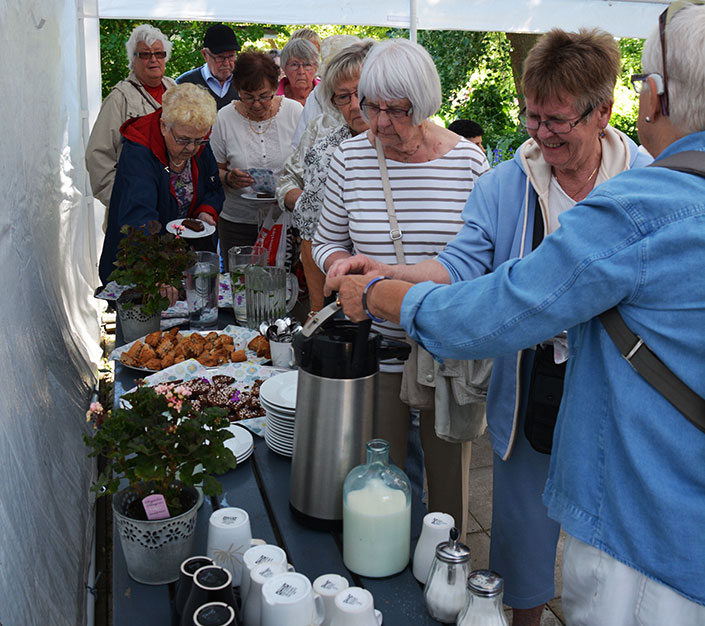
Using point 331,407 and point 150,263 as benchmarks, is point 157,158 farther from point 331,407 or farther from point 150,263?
point 331,407

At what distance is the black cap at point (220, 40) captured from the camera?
486cm

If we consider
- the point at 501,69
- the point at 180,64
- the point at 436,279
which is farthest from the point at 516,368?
the point at 501,69

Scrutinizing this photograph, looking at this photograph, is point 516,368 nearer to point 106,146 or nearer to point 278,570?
point 278,570

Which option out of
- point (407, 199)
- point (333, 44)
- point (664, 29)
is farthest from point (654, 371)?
point (333, 44)

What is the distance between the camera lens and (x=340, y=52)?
9.28 feet

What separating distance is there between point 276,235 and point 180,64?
9.04m

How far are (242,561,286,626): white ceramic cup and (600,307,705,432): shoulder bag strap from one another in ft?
2.17

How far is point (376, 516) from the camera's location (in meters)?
1.33

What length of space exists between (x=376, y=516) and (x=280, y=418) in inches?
22.0

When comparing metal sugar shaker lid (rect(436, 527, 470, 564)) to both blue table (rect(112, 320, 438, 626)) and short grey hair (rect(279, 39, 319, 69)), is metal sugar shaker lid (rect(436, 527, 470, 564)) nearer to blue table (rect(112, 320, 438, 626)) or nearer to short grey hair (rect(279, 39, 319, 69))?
blue table (rect(112, 320, 438, 626))

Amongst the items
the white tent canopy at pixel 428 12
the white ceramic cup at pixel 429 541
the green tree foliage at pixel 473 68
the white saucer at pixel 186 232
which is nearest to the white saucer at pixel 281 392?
the white ceramic cup at pixel 429 541

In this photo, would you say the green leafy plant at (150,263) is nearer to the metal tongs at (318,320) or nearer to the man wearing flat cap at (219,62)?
the metal tongs at (318,320)

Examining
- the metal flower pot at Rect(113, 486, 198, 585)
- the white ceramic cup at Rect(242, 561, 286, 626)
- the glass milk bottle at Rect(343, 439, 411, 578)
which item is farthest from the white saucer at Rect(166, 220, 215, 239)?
the white ceramic cup at Rect(242, 561, 286, 626)

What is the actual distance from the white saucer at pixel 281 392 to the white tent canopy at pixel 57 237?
2.01ft
